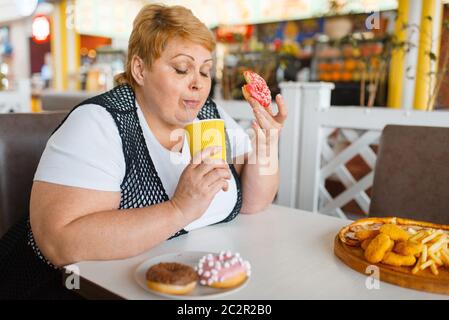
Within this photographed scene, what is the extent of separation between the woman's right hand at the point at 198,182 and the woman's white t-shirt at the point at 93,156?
0.18 meters

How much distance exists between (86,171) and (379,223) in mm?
796

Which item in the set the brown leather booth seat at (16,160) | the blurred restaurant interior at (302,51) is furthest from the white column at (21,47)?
the brown leather booth seat at (16,160)

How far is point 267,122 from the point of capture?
4.27 ft

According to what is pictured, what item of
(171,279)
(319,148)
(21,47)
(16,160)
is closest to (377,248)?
(171,279)

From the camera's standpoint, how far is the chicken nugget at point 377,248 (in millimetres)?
972

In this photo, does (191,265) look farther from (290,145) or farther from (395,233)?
(290,145)

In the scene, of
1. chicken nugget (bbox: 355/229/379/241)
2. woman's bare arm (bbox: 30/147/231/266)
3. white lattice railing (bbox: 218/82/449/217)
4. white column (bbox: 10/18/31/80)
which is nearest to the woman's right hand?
woman's bare arm (bbox: 30/147/231/266)

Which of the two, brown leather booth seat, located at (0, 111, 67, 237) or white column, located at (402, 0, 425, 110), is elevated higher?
white column, located at (402, 0, 425, 110)

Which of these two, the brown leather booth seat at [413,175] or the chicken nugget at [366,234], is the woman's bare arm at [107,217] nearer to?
the chicken nugget at [366,234]

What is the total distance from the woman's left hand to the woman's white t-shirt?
0.88 ft

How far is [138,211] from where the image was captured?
1065 mm

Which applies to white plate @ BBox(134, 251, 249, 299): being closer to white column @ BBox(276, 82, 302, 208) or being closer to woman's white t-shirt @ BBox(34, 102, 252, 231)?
woman's white t-shirt @ BBox(34, 102, 252, 231)

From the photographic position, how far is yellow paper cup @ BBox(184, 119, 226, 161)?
1076 mm

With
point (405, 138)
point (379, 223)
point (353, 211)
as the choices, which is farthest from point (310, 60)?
point (379, 223)
